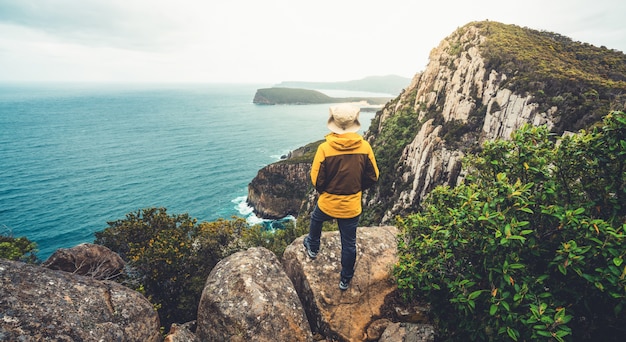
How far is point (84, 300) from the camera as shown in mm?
6492

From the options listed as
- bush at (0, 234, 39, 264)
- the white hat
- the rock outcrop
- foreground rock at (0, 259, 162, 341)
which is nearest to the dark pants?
the white hat

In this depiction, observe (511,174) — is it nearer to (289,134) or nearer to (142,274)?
(142,274)

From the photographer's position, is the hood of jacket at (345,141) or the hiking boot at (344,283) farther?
the hiking boot at (344,283)

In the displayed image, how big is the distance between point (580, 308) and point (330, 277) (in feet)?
19.6

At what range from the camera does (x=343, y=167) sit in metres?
6.72

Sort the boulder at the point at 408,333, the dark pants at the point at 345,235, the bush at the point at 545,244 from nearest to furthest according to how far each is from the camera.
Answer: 1. the bush at the point at 545,244
2. the boulder at the point at 408,333
3. the dark pants at the point at 345,235

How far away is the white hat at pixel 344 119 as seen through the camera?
657 cm

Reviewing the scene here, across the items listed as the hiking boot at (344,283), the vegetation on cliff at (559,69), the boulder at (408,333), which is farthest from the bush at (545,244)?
the vegetation on cliff at (559,69)

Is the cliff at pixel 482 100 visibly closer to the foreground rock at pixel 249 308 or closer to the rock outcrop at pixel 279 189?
the rock outcrop at pixel 279 189

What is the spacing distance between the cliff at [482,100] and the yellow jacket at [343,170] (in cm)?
2887

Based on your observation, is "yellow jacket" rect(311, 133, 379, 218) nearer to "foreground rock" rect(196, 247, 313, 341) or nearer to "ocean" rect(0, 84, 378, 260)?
"foreground rock" rect(196, 247, 313, 341)

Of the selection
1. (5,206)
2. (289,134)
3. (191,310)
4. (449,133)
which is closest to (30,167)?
(5,206)

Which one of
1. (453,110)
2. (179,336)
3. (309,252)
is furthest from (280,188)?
(179,336)

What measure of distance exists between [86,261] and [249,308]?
10.3m
